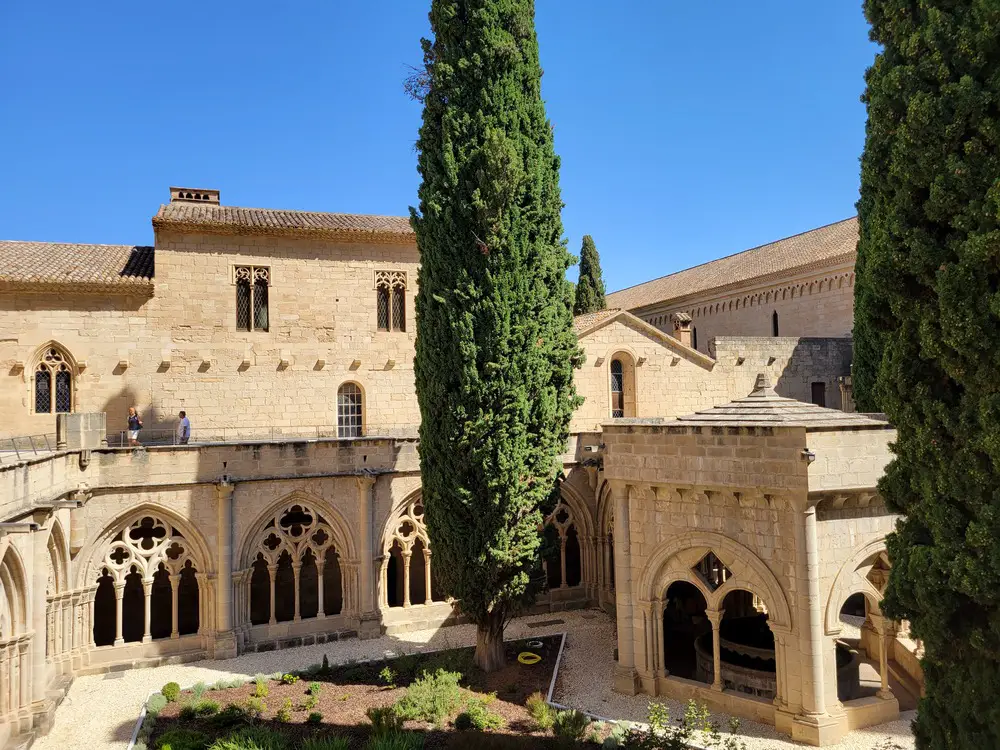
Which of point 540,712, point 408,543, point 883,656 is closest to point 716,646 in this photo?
point 883,656

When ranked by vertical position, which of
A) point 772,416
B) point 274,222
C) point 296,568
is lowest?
point 296,568

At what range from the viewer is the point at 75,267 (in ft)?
57.6

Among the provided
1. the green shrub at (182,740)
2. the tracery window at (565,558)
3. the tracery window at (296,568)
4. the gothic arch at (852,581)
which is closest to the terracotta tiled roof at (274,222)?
the tracery window at (296,568)

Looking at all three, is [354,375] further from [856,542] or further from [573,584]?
[856,542]

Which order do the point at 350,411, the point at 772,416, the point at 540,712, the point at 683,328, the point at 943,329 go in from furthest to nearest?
the point at 683,328 < the point at 350,411 < the point at 772,416 < the point at 540,712 < the point at 943,329

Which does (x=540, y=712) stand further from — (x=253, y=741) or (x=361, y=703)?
(x=253, y=741)

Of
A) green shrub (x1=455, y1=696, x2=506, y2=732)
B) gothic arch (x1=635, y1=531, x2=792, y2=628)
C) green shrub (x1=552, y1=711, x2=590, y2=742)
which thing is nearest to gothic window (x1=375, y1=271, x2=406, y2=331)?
gothic arch (x1=635, y1=531, x2=792, y2=628)

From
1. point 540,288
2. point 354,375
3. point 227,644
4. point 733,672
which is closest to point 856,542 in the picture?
point 733,672

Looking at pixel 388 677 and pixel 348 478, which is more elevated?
pixel 348 478

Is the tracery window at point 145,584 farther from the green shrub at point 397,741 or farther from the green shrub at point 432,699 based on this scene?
the green shrub at point 397,741

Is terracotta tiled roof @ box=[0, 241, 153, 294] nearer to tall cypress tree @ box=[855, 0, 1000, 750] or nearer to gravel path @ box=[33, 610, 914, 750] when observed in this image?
gravel path @ box=[33, 610, 914, 750]

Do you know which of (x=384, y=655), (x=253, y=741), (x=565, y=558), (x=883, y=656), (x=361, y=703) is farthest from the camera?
(x=565, y=558)

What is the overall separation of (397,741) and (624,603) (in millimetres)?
4125

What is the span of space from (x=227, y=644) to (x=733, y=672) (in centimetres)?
928
